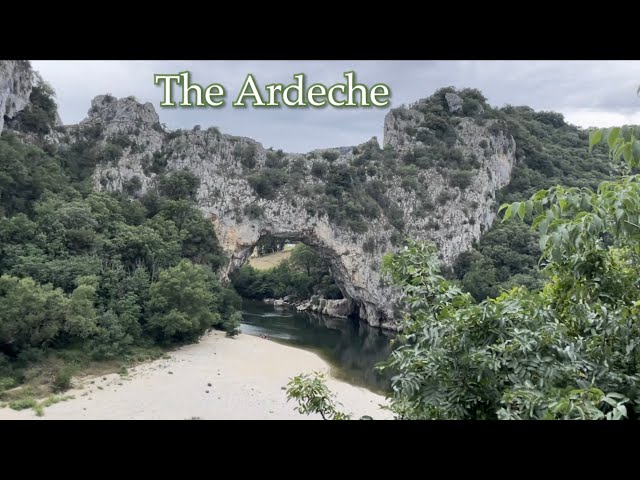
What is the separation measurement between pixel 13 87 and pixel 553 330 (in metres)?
27.8

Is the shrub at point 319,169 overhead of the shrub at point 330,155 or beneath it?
beneath

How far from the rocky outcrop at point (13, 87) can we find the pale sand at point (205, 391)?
14.2 metres

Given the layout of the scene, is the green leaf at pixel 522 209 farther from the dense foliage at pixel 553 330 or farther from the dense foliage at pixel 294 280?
the dense foliage at pixel 294 280

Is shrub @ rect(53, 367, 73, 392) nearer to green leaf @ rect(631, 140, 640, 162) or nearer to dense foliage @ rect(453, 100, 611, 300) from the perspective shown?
green leaf @ rect(631, 140, 640, 162)

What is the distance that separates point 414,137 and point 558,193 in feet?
111

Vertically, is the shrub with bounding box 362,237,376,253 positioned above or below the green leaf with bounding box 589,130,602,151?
below

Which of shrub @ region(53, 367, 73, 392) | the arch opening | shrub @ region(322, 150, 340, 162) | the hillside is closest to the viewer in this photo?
shrub @ region(53, 367, 73, 392)

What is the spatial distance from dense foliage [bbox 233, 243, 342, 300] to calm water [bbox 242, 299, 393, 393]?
107 inches

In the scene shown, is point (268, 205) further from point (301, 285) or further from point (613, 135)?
point (613, 135)

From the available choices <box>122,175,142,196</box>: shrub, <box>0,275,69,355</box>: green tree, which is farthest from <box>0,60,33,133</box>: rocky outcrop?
<box>0,275,69,355</box>: green tree

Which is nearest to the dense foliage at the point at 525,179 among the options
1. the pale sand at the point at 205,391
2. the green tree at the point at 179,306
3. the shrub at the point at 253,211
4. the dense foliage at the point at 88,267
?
the pale sand at the point at 205,391

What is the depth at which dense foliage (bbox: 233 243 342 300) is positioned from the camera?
114 feet

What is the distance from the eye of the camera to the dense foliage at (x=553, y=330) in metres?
Answer: 1.64
